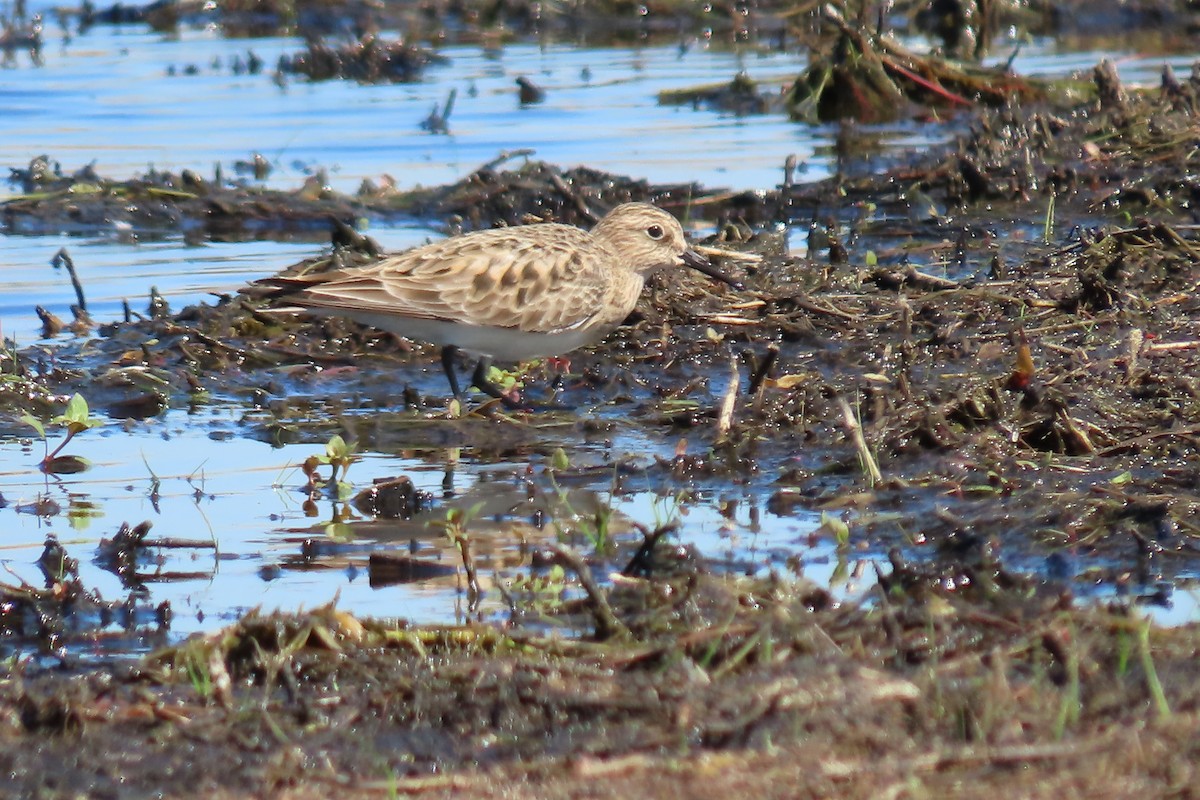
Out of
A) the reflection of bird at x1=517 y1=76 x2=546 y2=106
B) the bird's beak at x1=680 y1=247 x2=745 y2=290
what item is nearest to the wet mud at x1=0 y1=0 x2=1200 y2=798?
the bird's beak at x1=680 y1=247 x2=745 y2=290

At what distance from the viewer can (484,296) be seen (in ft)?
25.3

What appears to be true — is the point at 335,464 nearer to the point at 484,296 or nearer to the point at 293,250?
the point at 484,296

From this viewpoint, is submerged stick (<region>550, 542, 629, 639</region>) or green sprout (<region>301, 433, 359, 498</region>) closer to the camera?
submerged stick (<region>550, 542, 629, 639</region>)

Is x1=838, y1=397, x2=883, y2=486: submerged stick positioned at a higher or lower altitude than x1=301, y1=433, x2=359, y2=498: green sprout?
higher

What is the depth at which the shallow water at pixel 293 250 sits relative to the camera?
5508 mm

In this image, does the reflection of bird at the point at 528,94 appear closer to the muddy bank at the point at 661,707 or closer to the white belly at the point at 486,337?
the white belly at the point at 486,337

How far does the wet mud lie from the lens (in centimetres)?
368

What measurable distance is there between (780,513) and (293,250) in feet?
18.3

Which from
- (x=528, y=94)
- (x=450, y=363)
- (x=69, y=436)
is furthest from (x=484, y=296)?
(x=528, y=94)

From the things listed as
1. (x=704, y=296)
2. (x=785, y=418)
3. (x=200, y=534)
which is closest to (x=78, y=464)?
(x=200, y=534)

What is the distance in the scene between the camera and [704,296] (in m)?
8.70

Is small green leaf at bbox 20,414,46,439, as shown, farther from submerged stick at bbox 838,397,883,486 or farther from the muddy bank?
submerged stick at bbox 838,397,883,486

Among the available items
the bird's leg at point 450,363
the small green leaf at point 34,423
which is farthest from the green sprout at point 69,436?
the bird's leg at point 450,363

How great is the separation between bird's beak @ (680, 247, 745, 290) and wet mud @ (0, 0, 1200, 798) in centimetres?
12
